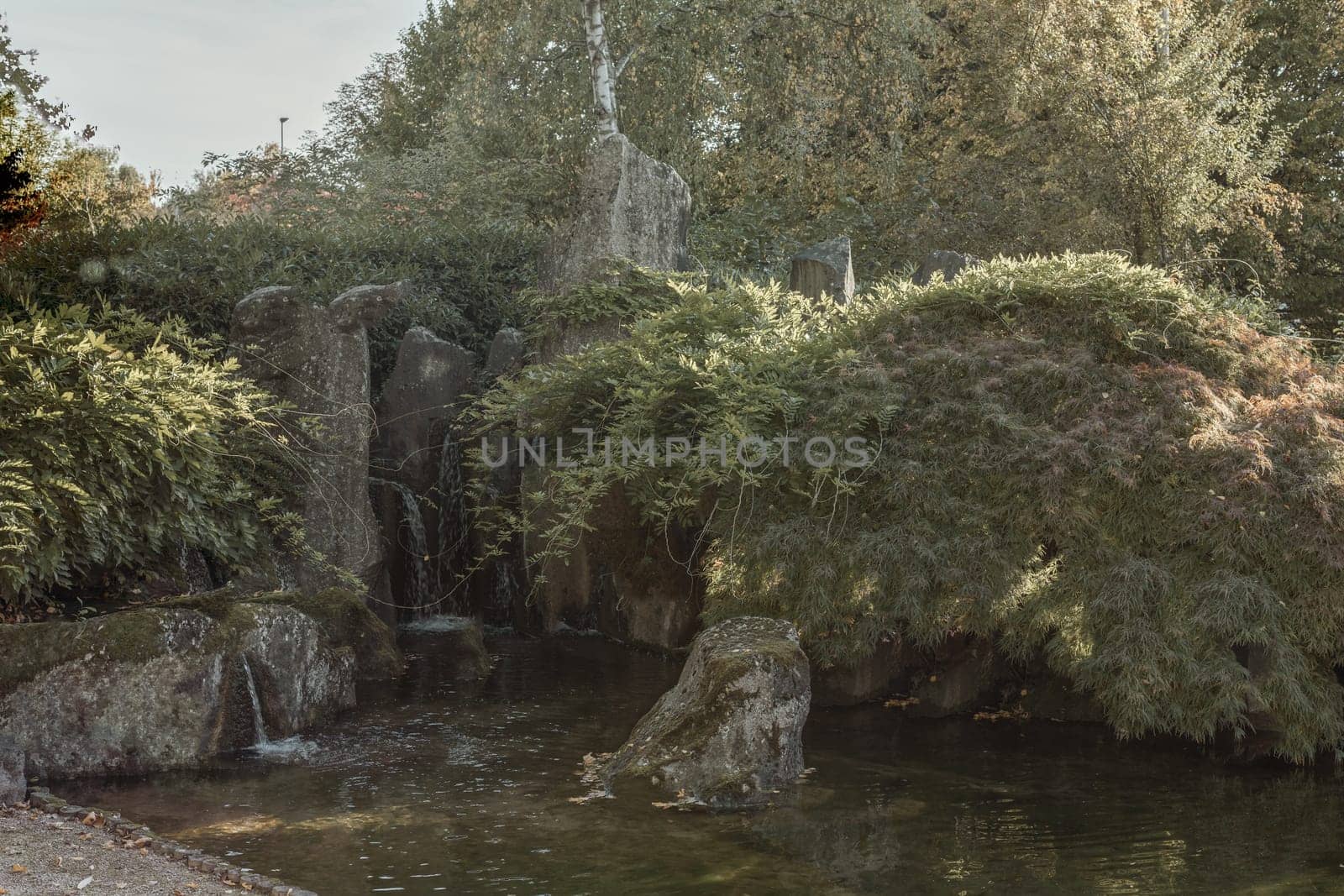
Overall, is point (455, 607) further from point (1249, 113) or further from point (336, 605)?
point (1249, 113)

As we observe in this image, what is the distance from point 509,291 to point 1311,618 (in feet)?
32.4

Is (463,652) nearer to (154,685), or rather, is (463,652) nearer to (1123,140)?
(154,685)

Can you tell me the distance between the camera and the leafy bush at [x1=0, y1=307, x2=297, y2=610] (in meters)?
6.85

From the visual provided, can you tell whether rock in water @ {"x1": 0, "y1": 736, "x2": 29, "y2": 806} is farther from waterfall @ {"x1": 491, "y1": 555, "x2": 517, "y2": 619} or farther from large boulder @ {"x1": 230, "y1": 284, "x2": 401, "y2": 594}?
waterfall @ {"x1": 491, "y1": 555, "x2": 517, "y2": 619}

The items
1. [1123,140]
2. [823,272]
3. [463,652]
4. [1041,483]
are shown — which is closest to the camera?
[1041,483]

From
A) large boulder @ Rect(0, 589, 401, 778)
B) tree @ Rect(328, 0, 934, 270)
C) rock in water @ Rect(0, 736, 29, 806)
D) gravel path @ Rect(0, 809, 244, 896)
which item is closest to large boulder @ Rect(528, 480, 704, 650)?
large boulder @ Rect(0, 589, 401, 778)

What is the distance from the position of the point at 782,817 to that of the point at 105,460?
15.6ft

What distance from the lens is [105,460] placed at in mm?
7328

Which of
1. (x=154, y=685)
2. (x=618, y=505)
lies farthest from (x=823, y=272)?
(x=154, y=685)

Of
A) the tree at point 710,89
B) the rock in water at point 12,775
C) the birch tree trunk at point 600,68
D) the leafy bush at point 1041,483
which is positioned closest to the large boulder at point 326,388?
the leafy bush at point 1041,483

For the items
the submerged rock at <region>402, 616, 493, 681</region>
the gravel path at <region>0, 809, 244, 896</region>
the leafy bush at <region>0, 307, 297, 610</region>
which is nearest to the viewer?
the gravel path at <region>0, 809, 244, 896</region>

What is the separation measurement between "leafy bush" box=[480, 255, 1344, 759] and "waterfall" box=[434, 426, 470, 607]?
9.03 ft

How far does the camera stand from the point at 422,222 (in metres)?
15.7

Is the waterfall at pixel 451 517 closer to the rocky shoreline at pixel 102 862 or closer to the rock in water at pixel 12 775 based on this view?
the rock in water at pixel 12 775
